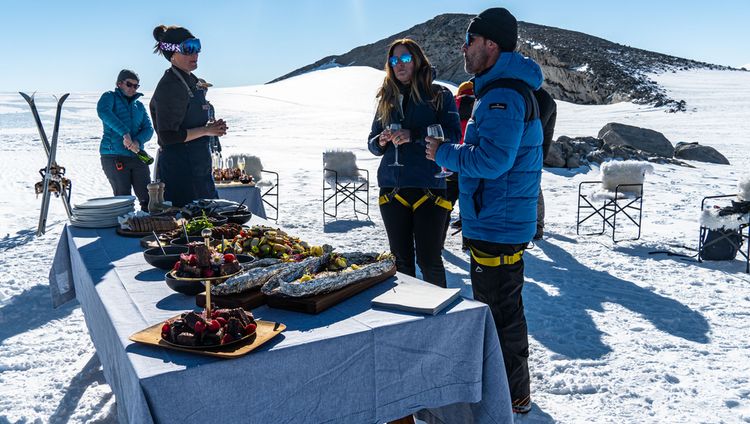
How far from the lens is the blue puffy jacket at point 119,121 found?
640cm

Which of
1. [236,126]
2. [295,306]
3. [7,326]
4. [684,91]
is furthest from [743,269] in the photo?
[684,91]

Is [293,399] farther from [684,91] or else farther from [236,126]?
[684,91]

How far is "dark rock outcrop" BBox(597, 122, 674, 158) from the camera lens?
1795 centimetres

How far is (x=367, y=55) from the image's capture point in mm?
78812

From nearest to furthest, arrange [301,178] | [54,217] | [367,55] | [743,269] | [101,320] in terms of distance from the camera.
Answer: [101,320], [743,269], [54,217], [301,178], [367,55]

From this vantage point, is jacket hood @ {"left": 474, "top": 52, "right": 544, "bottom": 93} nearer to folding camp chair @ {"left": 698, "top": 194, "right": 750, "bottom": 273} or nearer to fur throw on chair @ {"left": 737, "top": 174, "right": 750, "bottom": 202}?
folding camp chair @ {"left": 698, "top": 194, "right": 750, "bottom": 273}

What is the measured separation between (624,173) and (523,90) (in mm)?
6351

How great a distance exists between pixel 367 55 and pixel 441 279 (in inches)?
3041

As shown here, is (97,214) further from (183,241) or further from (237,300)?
(237,300)

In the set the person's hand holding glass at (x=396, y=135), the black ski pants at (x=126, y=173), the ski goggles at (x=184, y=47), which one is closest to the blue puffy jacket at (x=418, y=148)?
the person's hand holding glass at (x=396, y=135)

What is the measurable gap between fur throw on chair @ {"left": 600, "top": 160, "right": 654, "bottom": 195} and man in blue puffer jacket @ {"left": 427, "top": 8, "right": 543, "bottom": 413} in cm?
605

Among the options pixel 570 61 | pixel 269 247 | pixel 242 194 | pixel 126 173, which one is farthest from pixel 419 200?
pixel 570 61

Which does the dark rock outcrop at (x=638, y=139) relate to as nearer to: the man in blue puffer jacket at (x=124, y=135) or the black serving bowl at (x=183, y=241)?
the man in blue puffer jacket at (x=124, y=135)

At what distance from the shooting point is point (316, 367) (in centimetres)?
203
